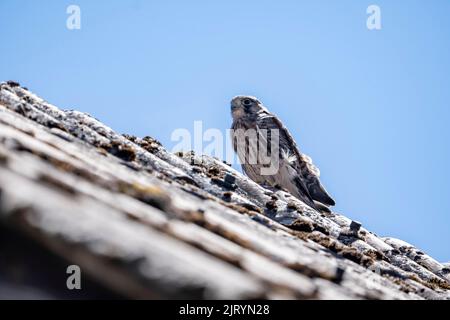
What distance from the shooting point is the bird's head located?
11.0 metres

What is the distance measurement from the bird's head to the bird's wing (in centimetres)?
24

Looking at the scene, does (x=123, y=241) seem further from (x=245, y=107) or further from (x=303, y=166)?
(x=245, y=107)

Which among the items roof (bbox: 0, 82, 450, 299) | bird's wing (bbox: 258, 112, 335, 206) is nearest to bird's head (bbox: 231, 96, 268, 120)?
bird's wing (bbox: 258, 112, 335, 206)

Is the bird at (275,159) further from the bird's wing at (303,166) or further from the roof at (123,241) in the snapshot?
the roof at (123,241)

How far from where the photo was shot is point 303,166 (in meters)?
10.5

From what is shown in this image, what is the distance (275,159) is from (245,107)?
1585mm

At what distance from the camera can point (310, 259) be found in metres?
3.68

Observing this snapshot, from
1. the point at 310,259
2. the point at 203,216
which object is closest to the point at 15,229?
the point at 203,216

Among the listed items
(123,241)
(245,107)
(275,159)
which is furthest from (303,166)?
(123,241)

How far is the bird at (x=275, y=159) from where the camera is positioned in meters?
9.88

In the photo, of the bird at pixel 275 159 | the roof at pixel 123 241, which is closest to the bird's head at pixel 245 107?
the bird at pixel 275 159

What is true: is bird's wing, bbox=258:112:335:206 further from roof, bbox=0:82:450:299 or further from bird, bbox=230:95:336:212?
roof, bbox=0:82:450:299
